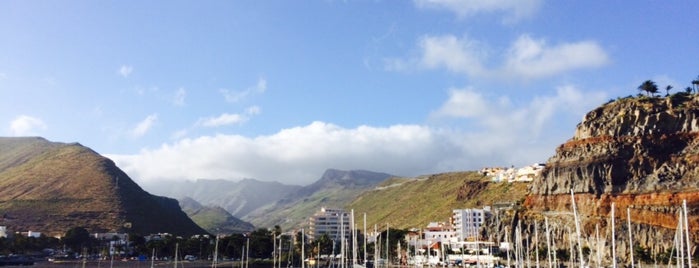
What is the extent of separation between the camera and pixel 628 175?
129625 mm

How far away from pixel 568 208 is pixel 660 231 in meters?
27.1

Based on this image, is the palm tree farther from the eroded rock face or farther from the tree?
the tree

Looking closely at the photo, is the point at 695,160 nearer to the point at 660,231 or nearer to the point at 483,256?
the point at 660,231

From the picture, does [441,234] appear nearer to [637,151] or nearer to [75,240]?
[637,151]

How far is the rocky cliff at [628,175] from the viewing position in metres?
116

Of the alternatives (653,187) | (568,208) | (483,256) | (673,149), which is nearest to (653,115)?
(673,149)

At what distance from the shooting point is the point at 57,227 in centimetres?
18675

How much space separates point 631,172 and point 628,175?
914 millimetres

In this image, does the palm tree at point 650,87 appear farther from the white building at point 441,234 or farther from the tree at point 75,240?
the tree at point 75,240

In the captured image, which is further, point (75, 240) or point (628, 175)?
point (75, 240)

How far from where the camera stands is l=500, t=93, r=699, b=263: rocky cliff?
11569cm

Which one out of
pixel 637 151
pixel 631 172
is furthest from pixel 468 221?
pixel 637 151

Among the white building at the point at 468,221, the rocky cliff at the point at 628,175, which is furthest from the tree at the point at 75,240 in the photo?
the rocky cliff at the point at 628,175

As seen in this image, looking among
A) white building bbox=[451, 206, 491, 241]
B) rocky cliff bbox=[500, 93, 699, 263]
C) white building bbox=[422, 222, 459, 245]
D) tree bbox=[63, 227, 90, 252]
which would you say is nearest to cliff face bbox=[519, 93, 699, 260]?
rocky cliff bbox=[500, 93, 699, 263]
